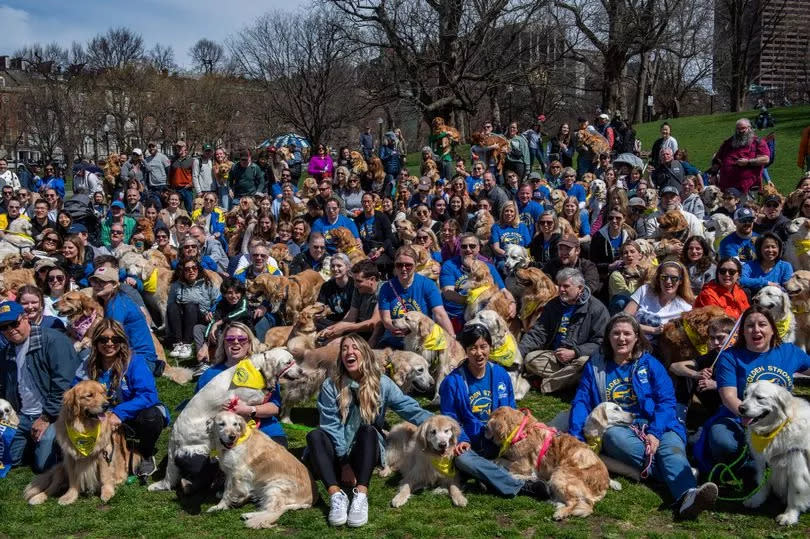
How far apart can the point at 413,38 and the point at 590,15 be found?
1038 cm

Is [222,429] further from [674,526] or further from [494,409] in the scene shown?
[674,526]

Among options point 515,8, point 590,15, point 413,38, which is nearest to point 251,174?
point 413,38

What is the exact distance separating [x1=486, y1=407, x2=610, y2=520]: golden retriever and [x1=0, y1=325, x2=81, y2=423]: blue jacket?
3.20 m

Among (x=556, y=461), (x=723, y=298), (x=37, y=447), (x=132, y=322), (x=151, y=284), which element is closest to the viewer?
(x=556, y=461)

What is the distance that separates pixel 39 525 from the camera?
14.8 ft

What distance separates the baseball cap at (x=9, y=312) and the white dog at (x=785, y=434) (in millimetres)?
4963

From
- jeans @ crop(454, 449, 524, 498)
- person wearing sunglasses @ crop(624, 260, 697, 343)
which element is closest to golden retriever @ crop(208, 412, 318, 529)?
jeans @ crop(454, 449, 524, 498)

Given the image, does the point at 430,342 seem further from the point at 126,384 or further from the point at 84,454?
the point at 84,454


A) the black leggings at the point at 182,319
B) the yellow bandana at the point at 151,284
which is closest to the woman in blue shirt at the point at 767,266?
the black leggings at the point at 182,319

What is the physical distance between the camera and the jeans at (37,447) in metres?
5.25

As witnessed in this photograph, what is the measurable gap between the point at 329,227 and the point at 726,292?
204 inches

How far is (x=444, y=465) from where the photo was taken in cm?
471

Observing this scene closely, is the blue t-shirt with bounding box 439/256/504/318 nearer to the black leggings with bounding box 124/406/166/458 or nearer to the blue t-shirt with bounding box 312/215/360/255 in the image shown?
the blue t-shirt with bounding box 312/215/360/255

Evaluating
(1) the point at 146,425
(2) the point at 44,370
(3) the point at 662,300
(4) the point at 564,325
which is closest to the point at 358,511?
(1) the point at 146,425
